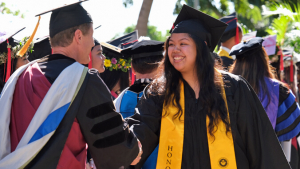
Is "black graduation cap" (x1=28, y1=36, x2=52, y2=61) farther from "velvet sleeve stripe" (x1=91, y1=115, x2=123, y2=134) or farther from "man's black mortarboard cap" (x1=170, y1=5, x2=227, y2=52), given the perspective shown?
"velvet sleeve stripe" (x1=91, y1=115, x2=123, y2=134)

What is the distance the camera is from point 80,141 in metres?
2.12

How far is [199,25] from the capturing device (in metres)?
2.83

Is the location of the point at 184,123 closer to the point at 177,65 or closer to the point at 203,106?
the point at 203,106

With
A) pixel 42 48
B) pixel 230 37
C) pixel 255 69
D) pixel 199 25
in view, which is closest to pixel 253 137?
pixel 199 25

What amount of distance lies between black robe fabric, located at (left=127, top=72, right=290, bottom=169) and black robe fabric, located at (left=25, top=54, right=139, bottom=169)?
0.46 m

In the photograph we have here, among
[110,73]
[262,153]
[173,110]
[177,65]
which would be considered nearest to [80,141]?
[173,110]

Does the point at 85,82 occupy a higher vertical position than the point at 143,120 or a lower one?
higher

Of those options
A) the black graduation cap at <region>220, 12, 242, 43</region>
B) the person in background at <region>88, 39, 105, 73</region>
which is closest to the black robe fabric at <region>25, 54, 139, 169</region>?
→ the person in background at <region>88, 39, 105, 73</region>

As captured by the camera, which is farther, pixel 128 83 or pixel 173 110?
pixel 128 83

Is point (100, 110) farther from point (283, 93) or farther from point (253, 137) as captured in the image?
point (283, 93)

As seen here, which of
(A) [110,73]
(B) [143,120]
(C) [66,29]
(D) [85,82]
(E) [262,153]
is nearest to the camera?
(D) [85,82]

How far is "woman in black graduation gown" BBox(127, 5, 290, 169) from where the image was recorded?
2.54 metres

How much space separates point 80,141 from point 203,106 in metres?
1.03

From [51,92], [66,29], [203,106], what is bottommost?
[203,106]
